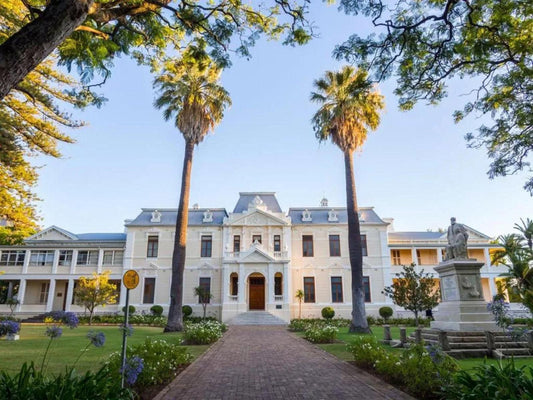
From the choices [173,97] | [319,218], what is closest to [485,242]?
[319,218]

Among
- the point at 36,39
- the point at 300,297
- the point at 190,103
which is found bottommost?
the point at 300,297

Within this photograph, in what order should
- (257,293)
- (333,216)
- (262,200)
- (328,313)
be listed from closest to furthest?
(328,313) < (257,293) < (333,216) < (262,200)

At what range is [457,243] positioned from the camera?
1192cm

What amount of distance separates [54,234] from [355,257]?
103ft

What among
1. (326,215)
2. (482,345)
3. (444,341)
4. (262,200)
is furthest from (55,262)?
(482,345)

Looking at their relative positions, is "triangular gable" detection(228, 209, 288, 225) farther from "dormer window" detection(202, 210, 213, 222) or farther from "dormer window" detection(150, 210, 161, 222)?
"dormer window" detection(150, 210, 161, 222)

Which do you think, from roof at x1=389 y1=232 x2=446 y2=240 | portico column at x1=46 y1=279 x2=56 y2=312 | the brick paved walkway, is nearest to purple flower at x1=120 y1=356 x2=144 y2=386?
the brick paved walkway

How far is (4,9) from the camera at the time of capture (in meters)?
9.29

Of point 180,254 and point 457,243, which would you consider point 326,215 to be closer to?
point 180,254

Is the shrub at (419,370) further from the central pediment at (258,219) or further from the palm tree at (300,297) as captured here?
the central pediment at (258,219)

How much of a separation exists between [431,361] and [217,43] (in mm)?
8313

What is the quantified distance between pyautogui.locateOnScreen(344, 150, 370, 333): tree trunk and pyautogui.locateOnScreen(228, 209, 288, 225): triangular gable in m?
12.7

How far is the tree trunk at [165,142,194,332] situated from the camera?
1923cm

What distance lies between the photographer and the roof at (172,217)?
3335 cm
